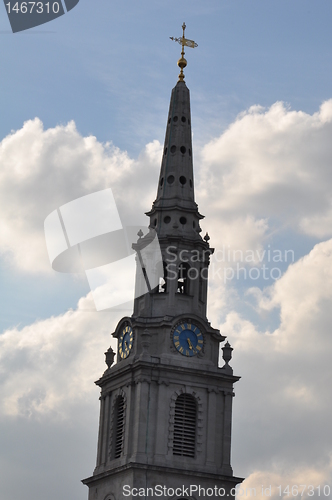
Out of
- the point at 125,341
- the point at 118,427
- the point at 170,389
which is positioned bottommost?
the point at 118,427

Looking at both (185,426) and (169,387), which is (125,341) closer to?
(169,387)

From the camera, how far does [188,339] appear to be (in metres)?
97.7

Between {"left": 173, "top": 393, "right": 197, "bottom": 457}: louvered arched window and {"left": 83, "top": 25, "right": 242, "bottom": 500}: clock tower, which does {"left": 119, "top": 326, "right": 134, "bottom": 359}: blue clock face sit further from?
{"left": 173, "top": 393, "right": 197, "bottom": 457}: louvered arched window

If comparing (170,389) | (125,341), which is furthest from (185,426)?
(125,341)

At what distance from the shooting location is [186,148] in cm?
10619

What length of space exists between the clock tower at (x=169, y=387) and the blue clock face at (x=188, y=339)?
83 mm

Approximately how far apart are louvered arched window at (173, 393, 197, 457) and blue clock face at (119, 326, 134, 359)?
640 centimetres

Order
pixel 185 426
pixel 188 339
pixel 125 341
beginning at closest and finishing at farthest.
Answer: pixel 185 426 → pixel 188 339 → pixel 125 341

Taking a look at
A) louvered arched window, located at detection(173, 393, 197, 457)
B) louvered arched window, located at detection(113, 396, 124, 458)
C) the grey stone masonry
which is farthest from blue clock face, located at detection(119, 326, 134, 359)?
louvered arched window, located at detection(173, 393, 197, 457)

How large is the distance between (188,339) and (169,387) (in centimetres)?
479

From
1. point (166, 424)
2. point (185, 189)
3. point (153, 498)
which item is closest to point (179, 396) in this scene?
point (166, 424)

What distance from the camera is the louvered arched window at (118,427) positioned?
314ft

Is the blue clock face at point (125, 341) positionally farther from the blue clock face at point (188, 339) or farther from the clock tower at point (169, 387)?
the blue clock face at point (188, 339)

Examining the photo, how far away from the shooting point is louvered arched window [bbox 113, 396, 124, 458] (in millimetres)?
95787
